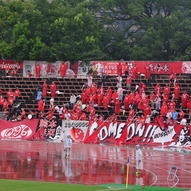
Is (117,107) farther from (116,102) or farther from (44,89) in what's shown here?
(44,89)

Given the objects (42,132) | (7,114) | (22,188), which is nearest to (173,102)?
(42,132)

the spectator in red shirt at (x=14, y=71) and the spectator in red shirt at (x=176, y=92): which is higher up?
the spectator in red shirt at (x=14, y=71)

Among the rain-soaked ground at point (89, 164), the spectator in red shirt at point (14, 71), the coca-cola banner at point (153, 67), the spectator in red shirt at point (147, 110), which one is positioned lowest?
the rain-soaked ground at point (89, 164)

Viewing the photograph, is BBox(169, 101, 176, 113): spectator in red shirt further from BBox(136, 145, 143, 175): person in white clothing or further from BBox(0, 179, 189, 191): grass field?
BBox(0, 179, 189, 191): grass field

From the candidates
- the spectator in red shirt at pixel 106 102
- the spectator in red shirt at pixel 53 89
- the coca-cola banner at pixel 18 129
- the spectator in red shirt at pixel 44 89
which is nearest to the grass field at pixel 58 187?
the coca-cola banner at pixel 18 129

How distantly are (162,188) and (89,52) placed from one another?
3661cm

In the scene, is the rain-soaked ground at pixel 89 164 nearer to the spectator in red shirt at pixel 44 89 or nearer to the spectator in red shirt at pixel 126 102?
the spectator in red shirt at pixel 126 102

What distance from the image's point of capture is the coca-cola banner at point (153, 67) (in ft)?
167

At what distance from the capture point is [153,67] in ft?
172

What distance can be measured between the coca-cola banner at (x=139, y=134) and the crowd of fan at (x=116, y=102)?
Answer: 1294 mm

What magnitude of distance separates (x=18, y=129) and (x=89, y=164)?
16.3m

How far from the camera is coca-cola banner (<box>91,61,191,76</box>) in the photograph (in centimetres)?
5078

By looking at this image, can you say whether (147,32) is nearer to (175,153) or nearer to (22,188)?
(175,153)

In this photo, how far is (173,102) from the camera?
47.0 meters
